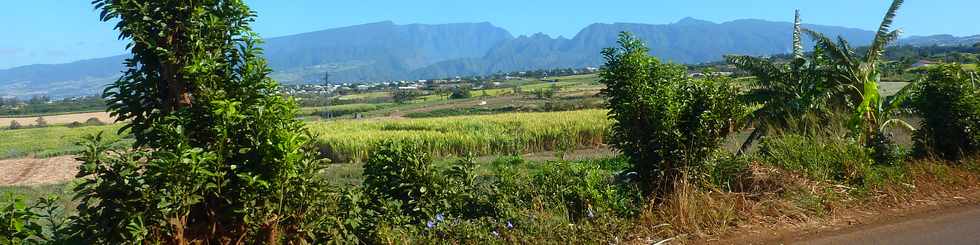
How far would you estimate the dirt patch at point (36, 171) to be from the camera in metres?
23.9

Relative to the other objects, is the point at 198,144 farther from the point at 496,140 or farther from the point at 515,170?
the point at 496,140

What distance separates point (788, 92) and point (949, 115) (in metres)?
2.13

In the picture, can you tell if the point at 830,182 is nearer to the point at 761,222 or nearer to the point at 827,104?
the point at 761,222

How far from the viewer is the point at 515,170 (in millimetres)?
6891

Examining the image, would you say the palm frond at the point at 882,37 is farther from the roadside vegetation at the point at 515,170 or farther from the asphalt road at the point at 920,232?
the asphalt road at the point at 920,232

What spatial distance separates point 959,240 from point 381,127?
110 ft

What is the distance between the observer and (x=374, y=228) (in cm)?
460

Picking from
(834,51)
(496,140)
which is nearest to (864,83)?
(834,51)

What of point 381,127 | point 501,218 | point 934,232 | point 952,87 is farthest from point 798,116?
point 381,127

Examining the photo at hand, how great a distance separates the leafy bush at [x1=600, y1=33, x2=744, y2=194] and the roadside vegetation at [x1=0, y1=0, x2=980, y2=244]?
0.02 metres

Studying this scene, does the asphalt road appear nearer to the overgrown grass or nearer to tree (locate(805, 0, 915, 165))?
tree (locate(805, 0, 915, 165))

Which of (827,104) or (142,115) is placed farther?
(827,104)

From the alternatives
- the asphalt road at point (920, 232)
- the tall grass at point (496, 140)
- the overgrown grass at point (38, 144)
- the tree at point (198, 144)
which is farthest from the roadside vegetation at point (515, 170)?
the overgrown grass at point (38, 144)

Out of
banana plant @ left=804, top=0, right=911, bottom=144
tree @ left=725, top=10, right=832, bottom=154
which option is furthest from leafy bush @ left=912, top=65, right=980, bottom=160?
tree @ left=725, top=10, right=832, bottom=154
